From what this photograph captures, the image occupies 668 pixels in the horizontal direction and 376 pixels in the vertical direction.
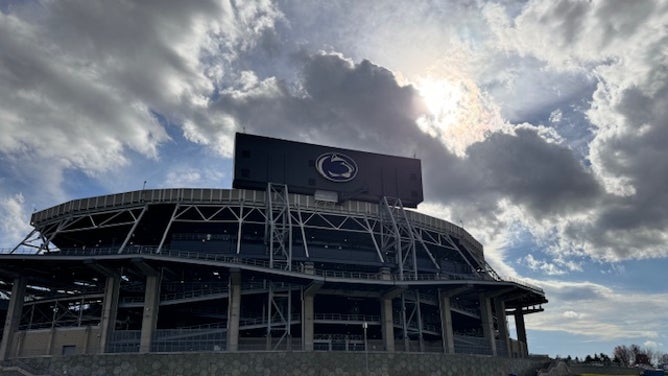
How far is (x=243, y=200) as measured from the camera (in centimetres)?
7481

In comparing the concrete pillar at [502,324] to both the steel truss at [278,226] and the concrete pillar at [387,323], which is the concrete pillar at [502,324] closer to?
the concrete pillar at [387,323]

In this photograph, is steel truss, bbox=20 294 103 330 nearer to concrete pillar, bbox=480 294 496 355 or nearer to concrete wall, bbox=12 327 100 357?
concrete wall, bbox=12 327 100 357

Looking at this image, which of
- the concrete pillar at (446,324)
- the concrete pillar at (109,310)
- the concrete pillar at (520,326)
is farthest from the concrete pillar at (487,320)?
the concrete pillar at (109,310)

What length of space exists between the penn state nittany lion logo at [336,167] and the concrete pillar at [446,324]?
20.9 meters

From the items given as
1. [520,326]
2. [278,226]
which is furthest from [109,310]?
[520,326]

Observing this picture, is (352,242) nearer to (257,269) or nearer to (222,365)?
(257,269)

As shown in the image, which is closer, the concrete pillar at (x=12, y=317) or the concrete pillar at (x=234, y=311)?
the concrete pillar at (x=234, y=311)

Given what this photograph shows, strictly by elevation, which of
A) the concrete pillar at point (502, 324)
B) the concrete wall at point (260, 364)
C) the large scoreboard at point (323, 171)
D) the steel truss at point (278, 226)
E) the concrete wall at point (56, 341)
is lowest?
the concrete wall at point (260, 364)

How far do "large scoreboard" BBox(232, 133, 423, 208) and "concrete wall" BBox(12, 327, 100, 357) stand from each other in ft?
84.3

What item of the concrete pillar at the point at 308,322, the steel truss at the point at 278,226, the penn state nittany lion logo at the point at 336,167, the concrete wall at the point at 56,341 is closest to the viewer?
the concrete wall at the point at 56,341

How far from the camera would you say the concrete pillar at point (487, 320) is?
77812 mm

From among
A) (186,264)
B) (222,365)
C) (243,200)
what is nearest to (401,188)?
(243,200)

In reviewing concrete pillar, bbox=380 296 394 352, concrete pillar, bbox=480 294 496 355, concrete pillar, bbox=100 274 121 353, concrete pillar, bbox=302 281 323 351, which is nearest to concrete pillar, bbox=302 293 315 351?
concrete pillar, bbox=302 281 323 351

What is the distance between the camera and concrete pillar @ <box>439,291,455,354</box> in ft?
238
